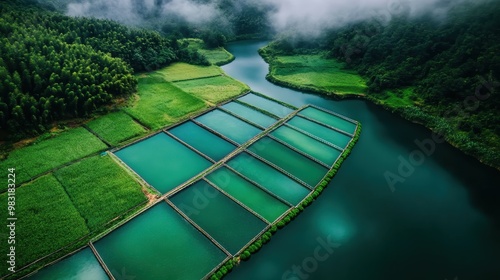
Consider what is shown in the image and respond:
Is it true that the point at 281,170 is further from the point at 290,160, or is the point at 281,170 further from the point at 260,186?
the point at 260,186

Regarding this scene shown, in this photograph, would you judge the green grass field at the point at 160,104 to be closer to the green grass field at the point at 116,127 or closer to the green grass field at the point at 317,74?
the green grass field at the point at 116,127

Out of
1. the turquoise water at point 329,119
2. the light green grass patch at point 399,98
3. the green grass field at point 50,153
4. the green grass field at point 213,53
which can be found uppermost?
the light green grass patch at point 399,98

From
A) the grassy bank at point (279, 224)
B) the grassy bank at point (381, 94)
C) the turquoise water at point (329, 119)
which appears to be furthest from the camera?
the turquoise water at point (329, 119)

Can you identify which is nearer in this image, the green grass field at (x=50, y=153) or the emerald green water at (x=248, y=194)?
the emerald green water at (x=248, y=194)

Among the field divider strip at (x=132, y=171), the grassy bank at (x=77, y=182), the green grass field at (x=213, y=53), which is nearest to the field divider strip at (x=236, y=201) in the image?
the field divider strip at (x=132, y=171)

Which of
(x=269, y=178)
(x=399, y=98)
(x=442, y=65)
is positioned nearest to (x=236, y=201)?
(x=269, y=178)

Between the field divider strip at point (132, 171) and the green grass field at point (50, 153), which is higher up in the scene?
the field divider strip at point (132, 171)

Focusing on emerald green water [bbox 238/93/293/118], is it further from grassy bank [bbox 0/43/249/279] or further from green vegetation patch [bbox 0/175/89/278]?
green vegetation patch [bbox 0/175/89/278]
